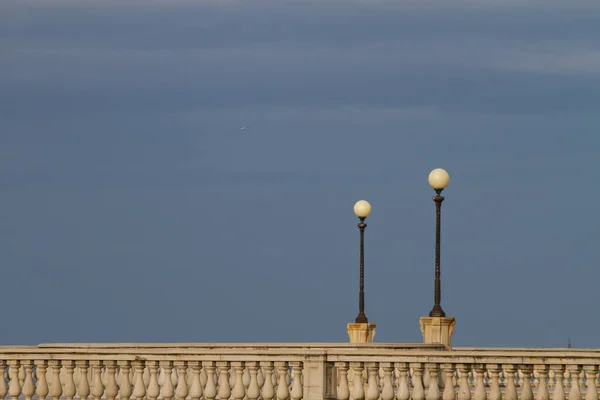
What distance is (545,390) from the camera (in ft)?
65.1

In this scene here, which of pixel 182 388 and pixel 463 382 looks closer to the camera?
pixel 463 382

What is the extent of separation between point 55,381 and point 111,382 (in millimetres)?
876

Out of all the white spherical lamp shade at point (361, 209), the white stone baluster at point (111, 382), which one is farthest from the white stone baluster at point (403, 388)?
the white spherical lamp shade at point (361, 209)

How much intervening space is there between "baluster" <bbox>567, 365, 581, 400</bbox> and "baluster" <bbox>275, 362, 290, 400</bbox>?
3950mm

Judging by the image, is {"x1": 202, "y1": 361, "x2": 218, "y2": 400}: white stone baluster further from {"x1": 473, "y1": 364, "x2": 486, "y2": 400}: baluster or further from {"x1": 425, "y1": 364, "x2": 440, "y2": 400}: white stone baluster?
{"x1": 473, "y1": 364, "x2": 486, "y2": 400}: baluster

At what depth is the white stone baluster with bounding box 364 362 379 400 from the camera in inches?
803

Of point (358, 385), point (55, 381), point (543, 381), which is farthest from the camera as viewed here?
point (55, 381)

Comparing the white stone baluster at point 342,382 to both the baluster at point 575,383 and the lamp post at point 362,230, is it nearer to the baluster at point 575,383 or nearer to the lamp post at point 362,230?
the baluster at point 575,383

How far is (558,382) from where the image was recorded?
769 inches

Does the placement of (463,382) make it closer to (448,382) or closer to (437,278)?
(448,382)

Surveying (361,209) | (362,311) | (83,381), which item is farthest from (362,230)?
(83,381)

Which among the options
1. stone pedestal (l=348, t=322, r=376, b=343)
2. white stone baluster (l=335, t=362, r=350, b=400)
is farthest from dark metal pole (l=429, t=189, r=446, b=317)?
white stone baluster (l=335, t=362, r=350, b=400)

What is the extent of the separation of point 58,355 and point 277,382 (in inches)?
131

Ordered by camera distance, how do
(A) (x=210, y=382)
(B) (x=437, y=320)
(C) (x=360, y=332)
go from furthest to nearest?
(C) (x=360, y=332) < (B) (x=437, y=320) < (A) (x=210, y=382)
